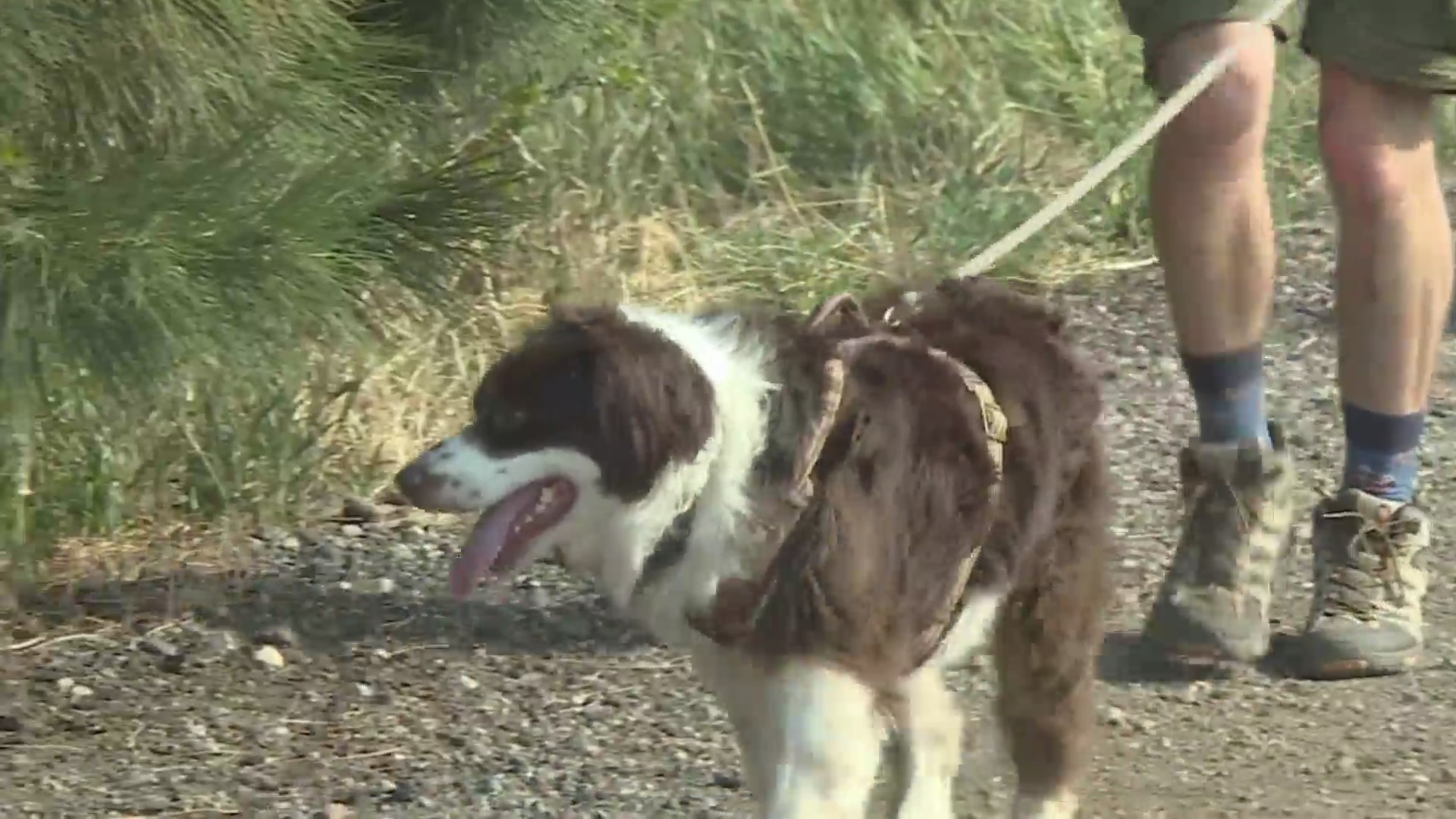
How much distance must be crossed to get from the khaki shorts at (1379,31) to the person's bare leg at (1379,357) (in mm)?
41

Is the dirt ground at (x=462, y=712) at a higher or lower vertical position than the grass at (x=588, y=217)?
lower

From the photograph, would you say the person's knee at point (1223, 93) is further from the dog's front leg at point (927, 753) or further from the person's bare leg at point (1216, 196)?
the dog's front leg at point (927, 753)

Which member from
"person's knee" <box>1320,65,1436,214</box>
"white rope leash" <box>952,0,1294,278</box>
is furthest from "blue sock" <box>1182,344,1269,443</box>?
"white rope leash" <box>952,0,1294,278</box>

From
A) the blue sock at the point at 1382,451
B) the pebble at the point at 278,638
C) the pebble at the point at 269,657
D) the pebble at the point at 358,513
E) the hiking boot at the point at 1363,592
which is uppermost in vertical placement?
the blue sock at the point at 1382,451

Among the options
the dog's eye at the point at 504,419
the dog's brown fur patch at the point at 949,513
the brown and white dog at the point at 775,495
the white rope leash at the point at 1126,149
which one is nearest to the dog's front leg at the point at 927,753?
the dog's brown fur patch at the point at 949,513

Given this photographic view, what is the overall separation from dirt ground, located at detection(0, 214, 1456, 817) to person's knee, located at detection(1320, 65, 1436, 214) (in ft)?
2.76

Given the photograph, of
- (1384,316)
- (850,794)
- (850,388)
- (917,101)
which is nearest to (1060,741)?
(850,794)

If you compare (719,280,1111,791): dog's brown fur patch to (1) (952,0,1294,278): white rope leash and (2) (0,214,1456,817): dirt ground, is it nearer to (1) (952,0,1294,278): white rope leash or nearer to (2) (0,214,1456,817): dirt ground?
(1) (952,0,1294,278): white rope leash

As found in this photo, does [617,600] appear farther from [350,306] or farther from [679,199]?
[679,199]

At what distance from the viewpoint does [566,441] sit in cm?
268

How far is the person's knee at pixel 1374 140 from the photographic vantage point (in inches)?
149

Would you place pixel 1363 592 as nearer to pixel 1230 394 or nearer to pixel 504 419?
pixel 1230 394

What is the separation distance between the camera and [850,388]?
2.76 m

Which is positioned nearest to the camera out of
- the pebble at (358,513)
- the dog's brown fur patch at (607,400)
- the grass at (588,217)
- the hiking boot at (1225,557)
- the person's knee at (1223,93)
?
the dog's brown fur patch at (607,400)
